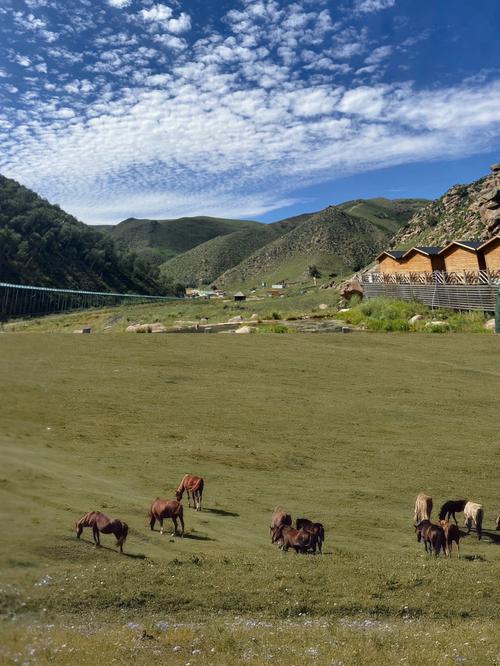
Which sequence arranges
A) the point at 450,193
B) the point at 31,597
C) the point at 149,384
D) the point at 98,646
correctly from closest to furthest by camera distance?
the point at 98,646, the point at 31,597, the point at 149,384, the point at 450,193

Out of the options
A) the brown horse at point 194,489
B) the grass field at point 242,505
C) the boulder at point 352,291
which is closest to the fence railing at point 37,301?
the boulder at point 352,291

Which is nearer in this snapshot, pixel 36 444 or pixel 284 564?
pixel 284 564

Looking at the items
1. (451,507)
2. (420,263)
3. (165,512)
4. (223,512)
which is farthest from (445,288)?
(165,512)

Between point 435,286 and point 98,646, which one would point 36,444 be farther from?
point 435,286

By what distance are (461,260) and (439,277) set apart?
2.28m

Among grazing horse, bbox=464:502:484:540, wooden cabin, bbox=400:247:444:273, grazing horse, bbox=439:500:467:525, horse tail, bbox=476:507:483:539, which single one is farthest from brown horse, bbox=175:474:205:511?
wooden cabin, bbox=400:247:444:273

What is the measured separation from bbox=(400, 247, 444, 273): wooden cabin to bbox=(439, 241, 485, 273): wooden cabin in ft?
1.87

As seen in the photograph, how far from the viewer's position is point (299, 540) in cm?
1066

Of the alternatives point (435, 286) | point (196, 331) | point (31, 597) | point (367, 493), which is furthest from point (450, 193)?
point (31, 597)

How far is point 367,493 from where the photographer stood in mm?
14000

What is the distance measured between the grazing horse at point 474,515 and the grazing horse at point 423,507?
0.72m

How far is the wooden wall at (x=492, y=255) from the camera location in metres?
48.5

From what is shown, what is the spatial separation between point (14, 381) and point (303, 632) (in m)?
16.4

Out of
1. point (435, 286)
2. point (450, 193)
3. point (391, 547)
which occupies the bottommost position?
point (391, 547)
